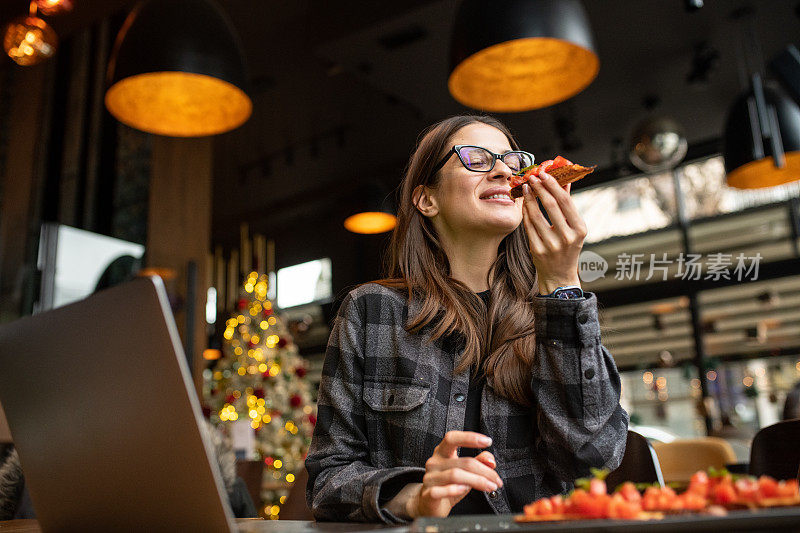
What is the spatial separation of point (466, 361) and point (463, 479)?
1.72ft

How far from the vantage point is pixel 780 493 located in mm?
651

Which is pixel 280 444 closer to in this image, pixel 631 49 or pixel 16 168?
pixel 16 168

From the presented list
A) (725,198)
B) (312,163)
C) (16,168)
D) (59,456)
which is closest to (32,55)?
(16,168)

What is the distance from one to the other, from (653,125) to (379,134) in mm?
3225

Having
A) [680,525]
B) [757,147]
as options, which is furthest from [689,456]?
[680,525]

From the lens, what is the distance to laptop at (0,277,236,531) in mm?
727

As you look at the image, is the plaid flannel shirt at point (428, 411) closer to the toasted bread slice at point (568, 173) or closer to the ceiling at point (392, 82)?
the toasted bread slice at point (568, 173)

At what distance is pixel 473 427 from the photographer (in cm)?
143

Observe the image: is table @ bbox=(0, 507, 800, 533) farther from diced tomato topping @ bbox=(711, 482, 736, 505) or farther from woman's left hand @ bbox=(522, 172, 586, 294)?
woman's left hand @ bbox=(522, 172, 586, 294)

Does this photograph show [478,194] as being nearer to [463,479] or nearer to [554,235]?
[554,235]

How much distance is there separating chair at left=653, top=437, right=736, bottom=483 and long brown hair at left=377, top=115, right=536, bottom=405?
2.36 meters

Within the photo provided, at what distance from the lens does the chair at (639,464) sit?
1542 millimetres

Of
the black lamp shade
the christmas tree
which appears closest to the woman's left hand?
the black lamp shade

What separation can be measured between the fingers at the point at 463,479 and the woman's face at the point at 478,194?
0.74 m
